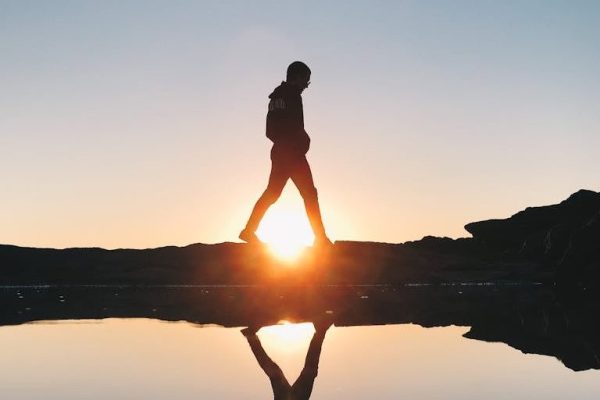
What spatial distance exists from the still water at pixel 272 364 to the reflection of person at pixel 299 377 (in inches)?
0.6

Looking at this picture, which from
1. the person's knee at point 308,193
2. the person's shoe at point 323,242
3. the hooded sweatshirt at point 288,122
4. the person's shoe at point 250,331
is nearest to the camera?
the person's shoe at point 250,331

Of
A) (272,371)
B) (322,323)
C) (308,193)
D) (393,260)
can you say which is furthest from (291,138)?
(393,260)

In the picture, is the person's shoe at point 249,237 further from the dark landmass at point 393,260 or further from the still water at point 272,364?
the dark landmass at point 393,260

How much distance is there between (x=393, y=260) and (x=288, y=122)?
33.3m

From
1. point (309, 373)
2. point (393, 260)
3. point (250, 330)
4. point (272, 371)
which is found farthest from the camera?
point (393, 260)

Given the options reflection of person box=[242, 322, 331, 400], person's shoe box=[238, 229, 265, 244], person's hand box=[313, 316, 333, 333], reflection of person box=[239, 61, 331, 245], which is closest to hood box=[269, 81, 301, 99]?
reflection of person box=[239, 61, 331, 245]

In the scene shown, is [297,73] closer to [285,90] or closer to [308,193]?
[285,90]

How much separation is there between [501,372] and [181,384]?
2.48 meters

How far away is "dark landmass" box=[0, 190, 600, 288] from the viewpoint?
3628 cm

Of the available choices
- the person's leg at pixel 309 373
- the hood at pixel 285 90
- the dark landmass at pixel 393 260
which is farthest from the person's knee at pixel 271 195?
the dark landmass at pixel 393 260

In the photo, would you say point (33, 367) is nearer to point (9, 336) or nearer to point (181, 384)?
point (181, 384)

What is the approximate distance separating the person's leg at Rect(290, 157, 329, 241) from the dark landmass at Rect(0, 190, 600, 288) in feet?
60.6

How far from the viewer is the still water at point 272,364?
184 inches

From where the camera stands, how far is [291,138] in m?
10.3
